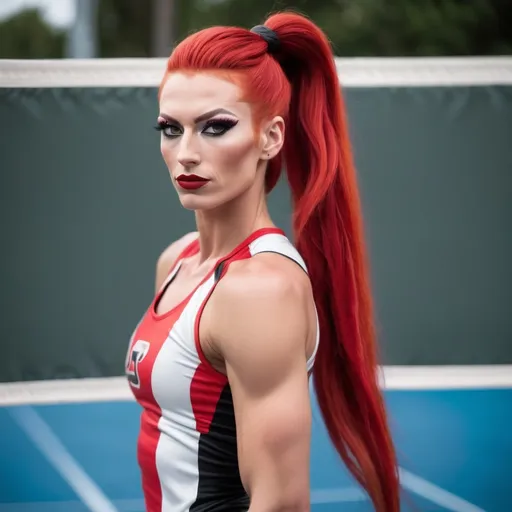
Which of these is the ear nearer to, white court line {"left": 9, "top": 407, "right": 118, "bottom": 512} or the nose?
the nose

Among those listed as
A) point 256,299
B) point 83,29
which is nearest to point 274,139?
point 256,299

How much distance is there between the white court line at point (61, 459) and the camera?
124 inches

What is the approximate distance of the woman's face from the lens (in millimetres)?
1821

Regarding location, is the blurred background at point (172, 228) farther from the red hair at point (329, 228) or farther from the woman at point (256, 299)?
the woman at point (256, 299)

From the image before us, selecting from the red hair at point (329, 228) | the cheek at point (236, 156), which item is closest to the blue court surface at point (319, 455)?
the red hair at point (329, 228)

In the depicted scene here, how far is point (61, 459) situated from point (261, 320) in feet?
6.52

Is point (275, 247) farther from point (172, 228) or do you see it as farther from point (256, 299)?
point (172, 228)

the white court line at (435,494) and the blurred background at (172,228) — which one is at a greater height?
the blurred background at (172,228)

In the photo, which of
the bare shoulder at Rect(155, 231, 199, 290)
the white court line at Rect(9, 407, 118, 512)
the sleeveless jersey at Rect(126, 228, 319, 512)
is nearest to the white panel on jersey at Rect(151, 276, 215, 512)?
the sleeveless jersey at Rect(126, 228, 319, 512)

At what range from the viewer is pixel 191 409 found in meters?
1.80

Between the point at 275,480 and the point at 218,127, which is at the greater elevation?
the point at 218,127

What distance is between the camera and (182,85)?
1.84 m

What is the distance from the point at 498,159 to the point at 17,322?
2.18m

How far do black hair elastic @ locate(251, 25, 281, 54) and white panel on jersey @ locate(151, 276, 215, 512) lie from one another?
523mm
